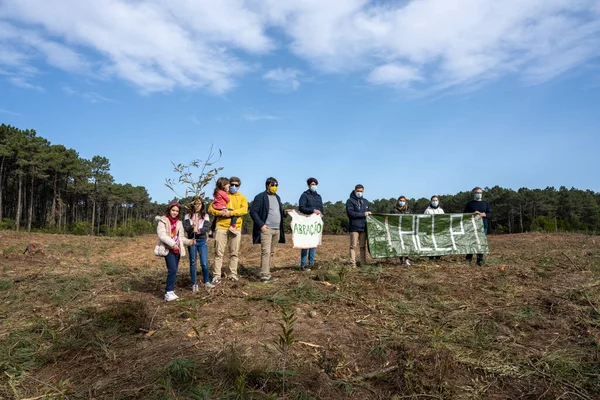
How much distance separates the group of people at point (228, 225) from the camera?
20.3ft

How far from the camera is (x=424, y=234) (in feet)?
31.6

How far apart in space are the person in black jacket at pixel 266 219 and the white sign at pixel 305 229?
1.13 metres

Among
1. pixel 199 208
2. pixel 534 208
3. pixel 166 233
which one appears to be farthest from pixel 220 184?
pixel 534 208

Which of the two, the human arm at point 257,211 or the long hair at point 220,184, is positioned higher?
the long hair at point 220,184

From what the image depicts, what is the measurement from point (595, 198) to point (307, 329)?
261 ft

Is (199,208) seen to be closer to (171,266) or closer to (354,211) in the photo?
(171,266)

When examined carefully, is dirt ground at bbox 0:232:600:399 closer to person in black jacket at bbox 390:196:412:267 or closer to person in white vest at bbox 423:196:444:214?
person in black jacket at bbox 390:196:412:267

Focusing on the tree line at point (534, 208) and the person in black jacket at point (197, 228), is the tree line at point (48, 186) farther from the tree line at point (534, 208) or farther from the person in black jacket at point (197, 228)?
the person in black jacket at point (197, 228)

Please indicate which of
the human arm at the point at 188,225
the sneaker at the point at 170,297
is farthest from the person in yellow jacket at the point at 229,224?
the sneaker at the point at 170,297

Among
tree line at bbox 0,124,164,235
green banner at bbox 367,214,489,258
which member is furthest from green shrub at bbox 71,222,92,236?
green banner at bbox 367,214,489,258

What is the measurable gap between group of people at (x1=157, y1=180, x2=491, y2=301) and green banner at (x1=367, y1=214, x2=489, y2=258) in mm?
568

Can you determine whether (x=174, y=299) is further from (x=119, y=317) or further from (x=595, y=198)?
(x=595, y=198)

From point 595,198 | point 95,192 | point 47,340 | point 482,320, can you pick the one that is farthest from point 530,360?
point 595,198

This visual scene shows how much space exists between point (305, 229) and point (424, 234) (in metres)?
3.06
